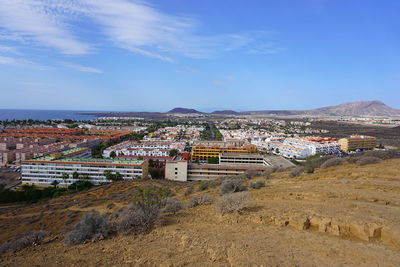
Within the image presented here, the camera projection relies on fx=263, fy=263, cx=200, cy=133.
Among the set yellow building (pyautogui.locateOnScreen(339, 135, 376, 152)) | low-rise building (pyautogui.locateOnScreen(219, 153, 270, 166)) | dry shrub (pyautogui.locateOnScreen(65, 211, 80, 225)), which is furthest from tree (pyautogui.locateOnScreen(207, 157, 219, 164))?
yellow building (pyautogui.locateOnScreen(339, 135, 376, 152))

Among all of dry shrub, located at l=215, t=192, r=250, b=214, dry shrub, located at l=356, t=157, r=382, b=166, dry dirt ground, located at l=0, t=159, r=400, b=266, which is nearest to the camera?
dry dirt ground, located at l=0, t=159, r=400, b=266

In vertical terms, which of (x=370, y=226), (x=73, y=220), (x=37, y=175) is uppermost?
(x=370, y=226)

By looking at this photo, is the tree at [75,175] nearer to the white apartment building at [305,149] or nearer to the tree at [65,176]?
the tree at [65,176]

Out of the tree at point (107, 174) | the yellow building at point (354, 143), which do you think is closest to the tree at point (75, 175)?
the tree at point (107, 174)

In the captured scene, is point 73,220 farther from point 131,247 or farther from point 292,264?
point 292,264

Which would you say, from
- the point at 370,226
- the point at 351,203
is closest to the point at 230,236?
the point at 370,226

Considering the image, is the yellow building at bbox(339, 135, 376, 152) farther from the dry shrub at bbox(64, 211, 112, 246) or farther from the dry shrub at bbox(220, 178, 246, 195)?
the dry shrub at bbox(64, 211, 112, 246)
